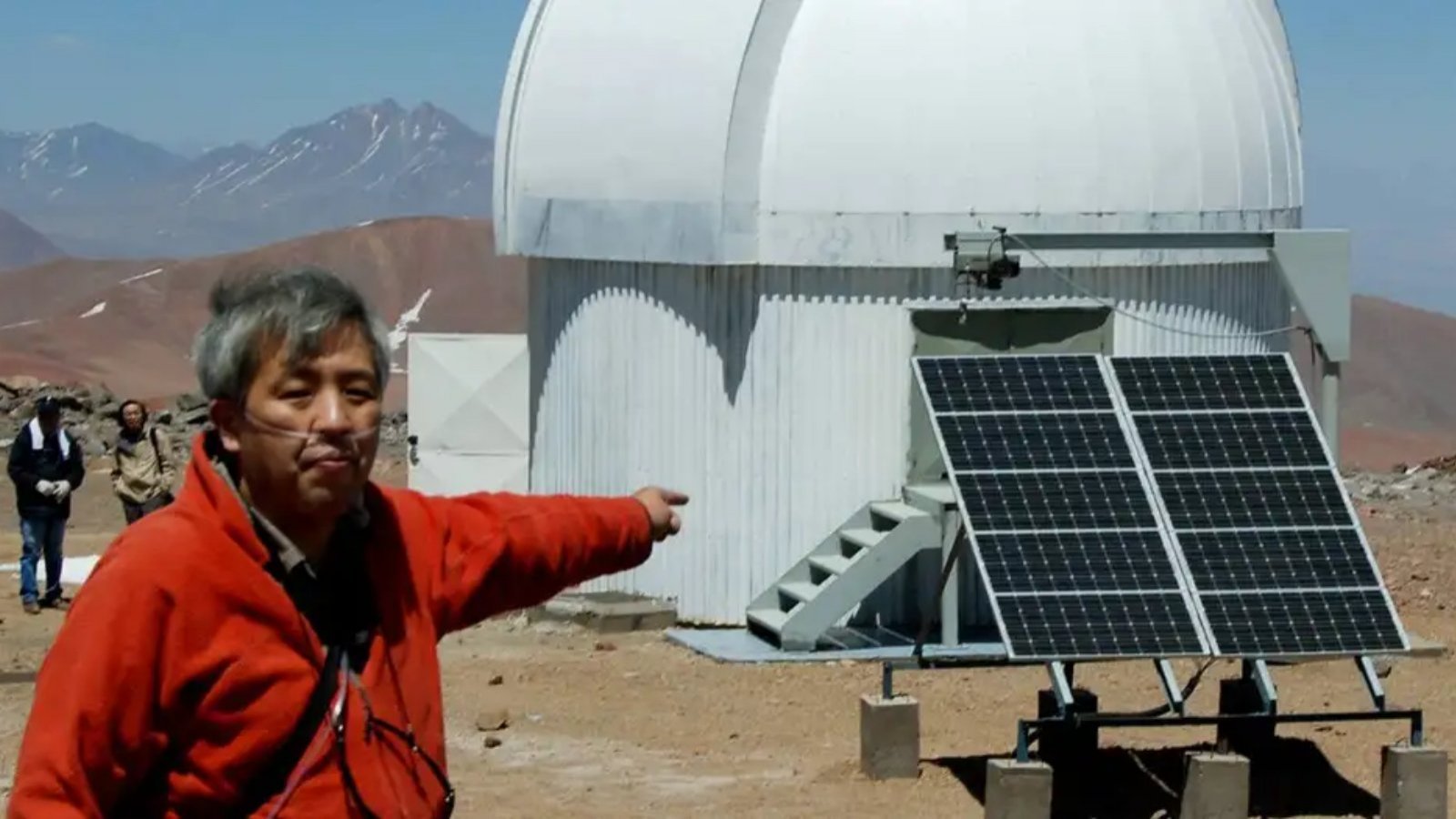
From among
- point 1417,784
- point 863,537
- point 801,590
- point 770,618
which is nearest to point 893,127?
point 863,537

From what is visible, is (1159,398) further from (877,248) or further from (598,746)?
(877,248)

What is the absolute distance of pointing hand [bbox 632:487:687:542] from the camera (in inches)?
167

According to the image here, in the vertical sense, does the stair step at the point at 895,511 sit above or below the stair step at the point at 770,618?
above

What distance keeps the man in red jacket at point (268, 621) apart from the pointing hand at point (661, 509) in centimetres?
40

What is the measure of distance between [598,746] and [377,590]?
25.4 feet

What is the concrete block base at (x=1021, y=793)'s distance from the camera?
9164mm

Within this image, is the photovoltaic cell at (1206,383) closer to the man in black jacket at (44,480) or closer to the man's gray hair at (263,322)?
the man's gray hair at (263,322)

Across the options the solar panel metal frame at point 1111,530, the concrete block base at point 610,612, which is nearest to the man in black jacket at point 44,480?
the concrete block base at point 610,612

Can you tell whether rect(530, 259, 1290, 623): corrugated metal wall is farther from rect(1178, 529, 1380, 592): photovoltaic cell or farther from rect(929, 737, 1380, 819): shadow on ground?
rect(1178, 529, 1380, 592): photovoltaic cell

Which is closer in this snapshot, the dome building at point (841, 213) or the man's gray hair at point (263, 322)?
the man's gray hair at point (263, 322)

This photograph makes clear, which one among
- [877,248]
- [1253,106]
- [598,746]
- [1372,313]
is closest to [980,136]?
[877,248]

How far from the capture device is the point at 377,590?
152 inches

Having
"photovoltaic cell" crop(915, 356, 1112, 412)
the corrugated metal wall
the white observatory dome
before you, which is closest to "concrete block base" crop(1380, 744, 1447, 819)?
"photovoltaic cell" crop(915, 356, 1112, 412)

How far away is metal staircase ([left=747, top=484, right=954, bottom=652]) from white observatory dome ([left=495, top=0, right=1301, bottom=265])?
1.51 metres
